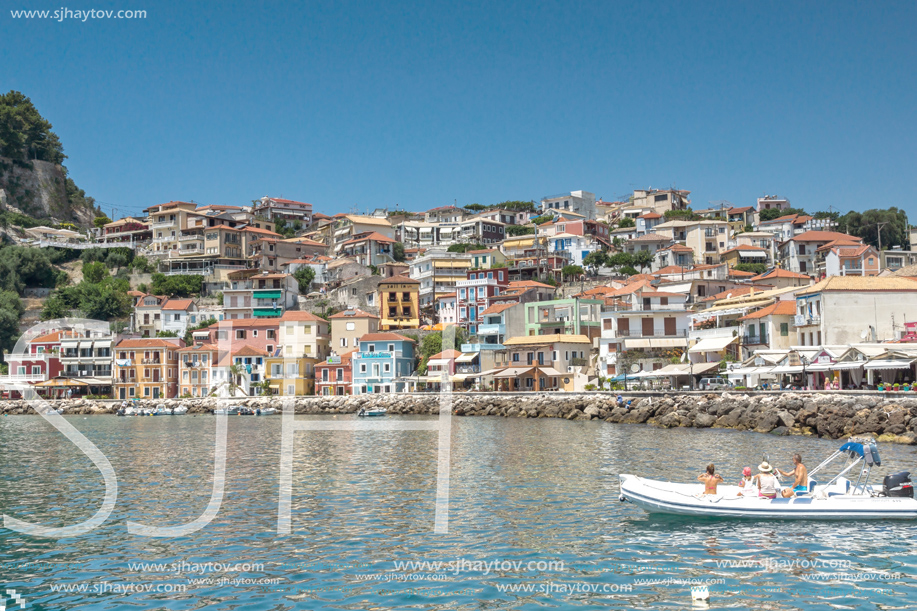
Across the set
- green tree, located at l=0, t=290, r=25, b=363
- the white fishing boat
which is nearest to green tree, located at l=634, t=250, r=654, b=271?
green tree, located at l=0, t=290, r=25, b=363

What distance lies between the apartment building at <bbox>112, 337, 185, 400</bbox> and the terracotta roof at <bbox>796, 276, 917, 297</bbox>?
59.9 metres

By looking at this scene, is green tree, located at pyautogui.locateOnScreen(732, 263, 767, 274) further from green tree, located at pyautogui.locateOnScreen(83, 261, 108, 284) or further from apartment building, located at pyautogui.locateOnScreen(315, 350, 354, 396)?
green tree, located at pyautogui.locateOnScreen(83, 261, 108, 284)

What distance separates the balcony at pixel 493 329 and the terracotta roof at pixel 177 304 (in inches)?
1486

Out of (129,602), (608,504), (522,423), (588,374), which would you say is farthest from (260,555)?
(588,374)

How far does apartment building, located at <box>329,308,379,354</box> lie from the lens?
7931 centimetres

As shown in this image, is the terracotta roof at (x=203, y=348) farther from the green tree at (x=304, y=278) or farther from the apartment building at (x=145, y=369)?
the green tree at (x=304, y=278)

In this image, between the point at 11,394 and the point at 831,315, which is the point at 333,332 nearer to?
the point at 11,394

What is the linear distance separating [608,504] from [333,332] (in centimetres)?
6318

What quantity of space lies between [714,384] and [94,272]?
265ft

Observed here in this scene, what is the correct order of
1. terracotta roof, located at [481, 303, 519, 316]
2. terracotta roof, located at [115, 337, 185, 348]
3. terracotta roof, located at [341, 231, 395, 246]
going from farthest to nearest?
terracotta roof, located at [341, 231, 395, 246]
terracotta roof, located at [115, 337, 185, 348]
terracotta roof, located at [481, 303, 519, 316]

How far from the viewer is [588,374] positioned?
214ft

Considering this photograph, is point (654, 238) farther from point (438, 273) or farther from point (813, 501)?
point (813, 501)

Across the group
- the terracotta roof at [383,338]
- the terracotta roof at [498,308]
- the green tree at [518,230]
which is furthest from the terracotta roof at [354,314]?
the green tree at [518,230]

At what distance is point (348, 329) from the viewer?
79.6 meters
